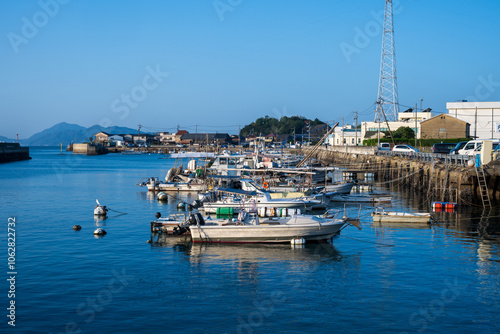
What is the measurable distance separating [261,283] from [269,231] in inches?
236

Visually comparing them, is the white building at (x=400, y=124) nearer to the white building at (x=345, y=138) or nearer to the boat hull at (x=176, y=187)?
the white building at (x=345, y=138)

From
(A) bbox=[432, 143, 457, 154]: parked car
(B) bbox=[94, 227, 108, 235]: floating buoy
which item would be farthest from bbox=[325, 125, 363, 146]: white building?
(B) bbox=[94, 227, 108, 235]: floating buoy

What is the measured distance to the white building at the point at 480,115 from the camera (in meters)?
85.4

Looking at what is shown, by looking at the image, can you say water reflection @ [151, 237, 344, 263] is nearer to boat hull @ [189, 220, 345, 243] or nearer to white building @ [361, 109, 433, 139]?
boat hull @ [189, 220, 345, 243]

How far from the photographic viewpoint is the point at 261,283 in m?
19.8

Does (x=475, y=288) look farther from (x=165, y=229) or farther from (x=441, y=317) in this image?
(x=165, y=229)

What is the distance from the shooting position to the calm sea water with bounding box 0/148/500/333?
1605 centimetres

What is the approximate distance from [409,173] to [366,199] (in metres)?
12.8

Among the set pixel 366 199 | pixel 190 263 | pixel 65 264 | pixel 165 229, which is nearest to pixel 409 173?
pixel 366 199

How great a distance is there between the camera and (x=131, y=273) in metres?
21.4

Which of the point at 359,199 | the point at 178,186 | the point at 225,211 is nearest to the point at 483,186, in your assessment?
the point at 359,199

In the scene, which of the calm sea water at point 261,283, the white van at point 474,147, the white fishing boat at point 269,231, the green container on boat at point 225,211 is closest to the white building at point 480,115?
the white van at point 474,147

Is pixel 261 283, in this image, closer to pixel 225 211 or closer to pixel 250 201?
pixel 250 201

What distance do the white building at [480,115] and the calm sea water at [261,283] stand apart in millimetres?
60634
